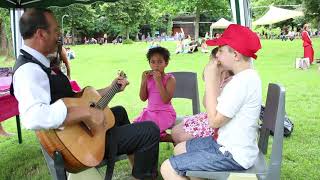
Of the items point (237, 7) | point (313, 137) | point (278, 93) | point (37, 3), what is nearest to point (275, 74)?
point (313, 137)

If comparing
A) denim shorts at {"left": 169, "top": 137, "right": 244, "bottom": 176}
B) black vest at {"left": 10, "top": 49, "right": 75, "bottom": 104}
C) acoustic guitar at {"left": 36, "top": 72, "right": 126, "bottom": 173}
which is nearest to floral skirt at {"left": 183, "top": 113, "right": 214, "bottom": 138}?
denim shorts at {"left": 169, "top": 137, "right": 244, "bottom": 176}

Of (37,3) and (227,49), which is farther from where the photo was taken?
(37,3)

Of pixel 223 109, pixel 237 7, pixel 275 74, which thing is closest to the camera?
pixel 223 109

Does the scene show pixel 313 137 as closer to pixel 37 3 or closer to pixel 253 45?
pixel 253 45

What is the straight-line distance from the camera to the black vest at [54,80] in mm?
2893

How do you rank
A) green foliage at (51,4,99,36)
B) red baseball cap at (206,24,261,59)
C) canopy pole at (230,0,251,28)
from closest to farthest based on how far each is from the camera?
red baseball cap at (206,24,261,59) < canopy pole at (230,0,251,28) < green foliage at (51,4,99,36)

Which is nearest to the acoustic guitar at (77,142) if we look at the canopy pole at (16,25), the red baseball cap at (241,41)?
the red baseball cap at (241,41)

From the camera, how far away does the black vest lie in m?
2.89

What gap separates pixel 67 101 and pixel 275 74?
1179 centimetres

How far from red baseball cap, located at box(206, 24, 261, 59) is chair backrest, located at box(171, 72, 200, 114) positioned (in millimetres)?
1860

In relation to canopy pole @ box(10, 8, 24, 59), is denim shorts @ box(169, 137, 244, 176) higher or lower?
lower

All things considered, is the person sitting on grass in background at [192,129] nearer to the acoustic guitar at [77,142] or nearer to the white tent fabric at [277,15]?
the acoustic guitar at [77,142]

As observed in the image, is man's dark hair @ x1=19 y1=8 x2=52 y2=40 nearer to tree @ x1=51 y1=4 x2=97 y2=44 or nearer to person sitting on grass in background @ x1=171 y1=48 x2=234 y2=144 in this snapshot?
person sitting on grass in background @ x1=171 y1=48 x2=234 y2=144

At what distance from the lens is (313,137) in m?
6.11
